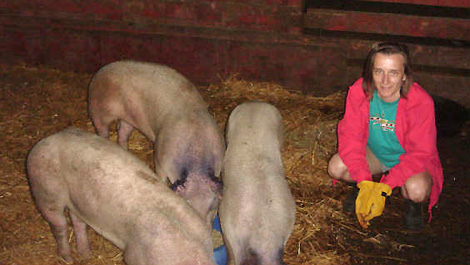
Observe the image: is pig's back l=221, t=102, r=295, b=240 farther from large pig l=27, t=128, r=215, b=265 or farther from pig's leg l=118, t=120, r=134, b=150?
pig's leg l=118, t=120, r=134, b=150

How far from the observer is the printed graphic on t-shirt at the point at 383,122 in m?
4.32

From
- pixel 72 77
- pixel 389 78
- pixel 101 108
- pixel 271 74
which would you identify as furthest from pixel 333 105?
pixel 72 77

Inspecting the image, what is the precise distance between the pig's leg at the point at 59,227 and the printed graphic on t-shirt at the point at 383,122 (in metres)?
2.83

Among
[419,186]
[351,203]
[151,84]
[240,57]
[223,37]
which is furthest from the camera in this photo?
[240,57]

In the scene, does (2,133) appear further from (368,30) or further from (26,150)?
(368,30)

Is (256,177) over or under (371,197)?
over

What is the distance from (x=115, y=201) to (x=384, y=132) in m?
2.53

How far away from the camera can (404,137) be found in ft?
14.1

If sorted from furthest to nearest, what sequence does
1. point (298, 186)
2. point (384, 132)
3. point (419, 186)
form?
point (298, 186)
point (384, 132)
point (419, 186)

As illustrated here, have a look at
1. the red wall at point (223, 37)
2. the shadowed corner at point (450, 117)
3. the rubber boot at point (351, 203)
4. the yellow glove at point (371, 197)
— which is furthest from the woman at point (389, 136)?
the red wall at point (223, 37)

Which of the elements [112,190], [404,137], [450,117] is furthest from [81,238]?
[450,117]

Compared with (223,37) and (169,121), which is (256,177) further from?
(223,37)

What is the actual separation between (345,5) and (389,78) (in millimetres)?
4235

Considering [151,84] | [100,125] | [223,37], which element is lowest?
[100,125]
